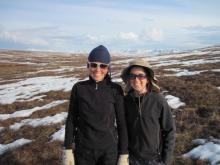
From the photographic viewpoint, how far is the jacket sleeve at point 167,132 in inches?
210

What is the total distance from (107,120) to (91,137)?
0.36 metres

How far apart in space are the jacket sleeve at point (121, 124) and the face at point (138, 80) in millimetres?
256

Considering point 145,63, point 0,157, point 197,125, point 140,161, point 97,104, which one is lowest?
point 0,157

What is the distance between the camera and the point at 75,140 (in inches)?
220

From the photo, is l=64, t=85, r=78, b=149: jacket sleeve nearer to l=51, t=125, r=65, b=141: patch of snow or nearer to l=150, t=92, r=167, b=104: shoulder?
l=150, t=92, r=167, b=104: shoulder

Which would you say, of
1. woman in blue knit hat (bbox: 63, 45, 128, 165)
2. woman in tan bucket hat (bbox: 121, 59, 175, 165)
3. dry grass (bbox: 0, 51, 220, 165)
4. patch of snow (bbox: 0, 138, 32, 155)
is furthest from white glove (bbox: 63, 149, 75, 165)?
patch of snow (bbox: 0, 138, 32, 155)

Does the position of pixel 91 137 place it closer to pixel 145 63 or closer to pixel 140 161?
pixel 140 161

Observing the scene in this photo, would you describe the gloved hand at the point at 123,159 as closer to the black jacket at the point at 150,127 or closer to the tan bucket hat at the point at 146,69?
the black jacket at the point at 150,127

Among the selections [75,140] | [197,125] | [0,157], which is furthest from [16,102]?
[75,140]

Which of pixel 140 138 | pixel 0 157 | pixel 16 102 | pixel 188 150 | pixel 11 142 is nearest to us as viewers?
pixel 140 138

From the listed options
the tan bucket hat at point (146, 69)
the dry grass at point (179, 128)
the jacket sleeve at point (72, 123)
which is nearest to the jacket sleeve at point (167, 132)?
the tan bucket hat at point (146, 69)

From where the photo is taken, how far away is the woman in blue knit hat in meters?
5.37

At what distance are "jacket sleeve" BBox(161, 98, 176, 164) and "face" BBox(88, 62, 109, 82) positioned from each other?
3.46 feet

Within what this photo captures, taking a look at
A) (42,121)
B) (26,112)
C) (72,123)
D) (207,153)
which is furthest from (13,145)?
(72,123)
